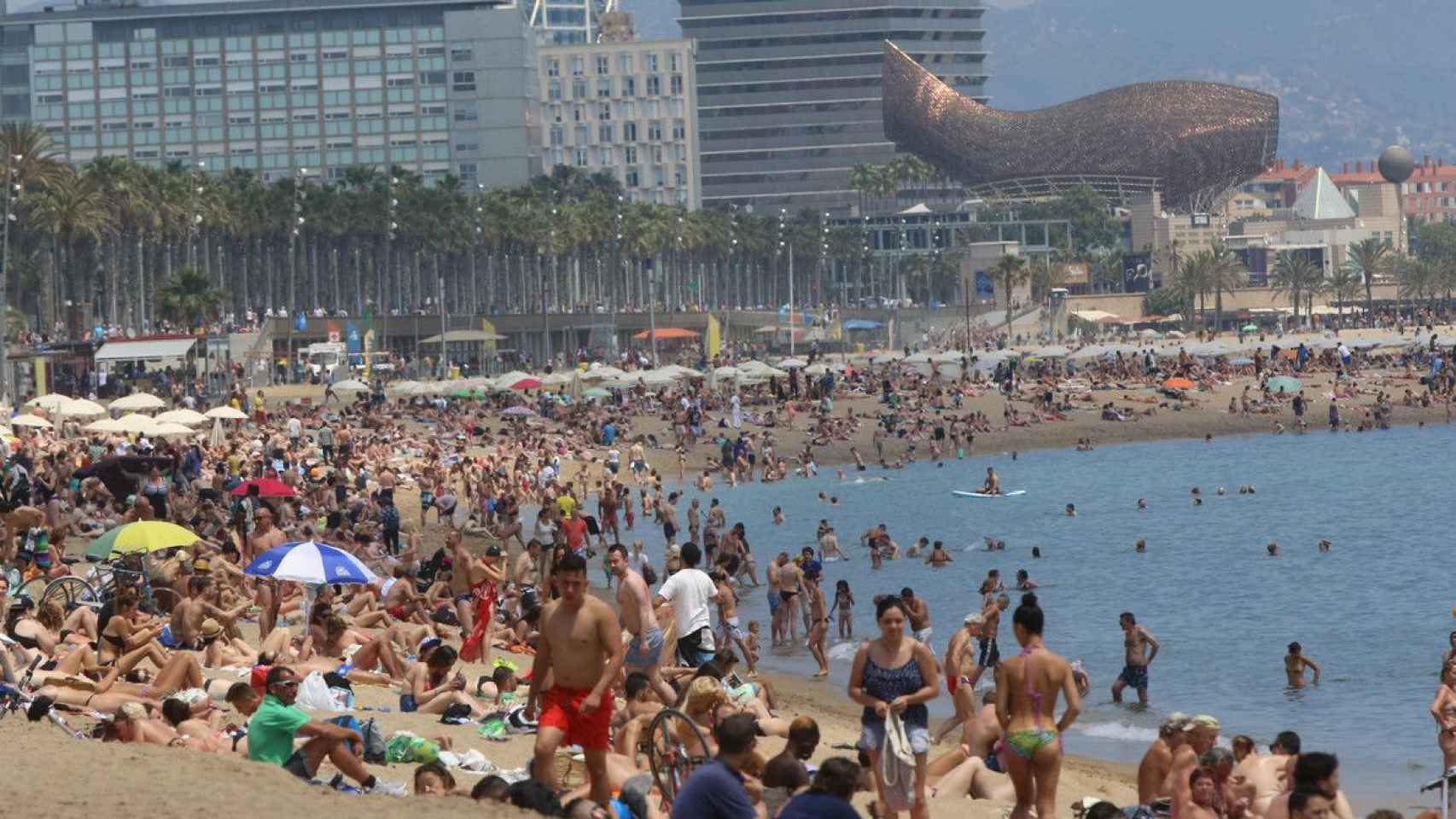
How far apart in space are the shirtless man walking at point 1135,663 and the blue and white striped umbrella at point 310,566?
24.2 ft

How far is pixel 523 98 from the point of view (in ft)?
456

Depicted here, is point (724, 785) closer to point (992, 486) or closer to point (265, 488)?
point (265, 488)

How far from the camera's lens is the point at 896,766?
11.2 meters

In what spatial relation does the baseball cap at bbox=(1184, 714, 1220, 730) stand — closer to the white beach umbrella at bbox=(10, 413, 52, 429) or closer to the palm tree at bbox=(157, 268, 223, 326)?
the white beach umbrella at bbox=(10, 413, 52, 429)

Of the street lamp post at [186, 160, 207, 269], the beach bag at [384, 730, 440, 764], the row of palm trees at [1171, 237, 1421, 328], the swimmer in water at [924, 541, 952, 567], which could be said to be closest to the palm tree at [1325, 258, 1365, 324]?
the row of palm trees at [1171, 237, 1421, 328]

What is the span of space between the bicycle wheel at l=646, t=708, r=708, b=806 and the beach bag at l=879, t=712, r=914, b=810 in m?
0.93

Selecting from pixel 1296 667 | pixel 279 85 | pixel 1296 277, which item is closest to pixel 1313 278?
pixel 1296 277

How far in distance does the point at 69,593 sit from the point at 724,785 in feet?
41.6

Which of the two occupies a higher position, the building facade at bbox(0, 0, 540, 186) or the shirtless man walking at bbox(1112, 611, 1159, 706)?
the building facade at bbox(0, 0, 540, 186)

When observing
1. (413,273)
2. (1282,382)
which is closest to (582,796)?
(1282,382)

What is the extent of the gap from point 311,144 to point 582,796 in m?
131

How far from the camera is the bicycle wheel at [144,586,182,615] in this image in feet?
66.1

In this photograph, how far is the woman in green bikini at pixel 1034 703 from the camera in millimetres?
10992

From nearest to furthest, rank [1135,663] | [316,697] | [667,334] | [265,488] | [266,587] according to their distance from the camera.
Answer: [316,697] → [266,587] → [1135,663] → [265,488] → [667,334]
